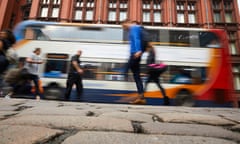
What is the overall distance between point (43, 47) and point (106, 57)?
2.80m

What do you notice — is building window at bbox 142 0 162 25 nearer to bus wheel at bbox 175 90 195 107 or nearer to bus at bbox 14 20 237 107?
bus at bbox 14 20 237 107

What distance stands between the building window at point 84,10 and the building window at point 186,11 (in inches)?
355

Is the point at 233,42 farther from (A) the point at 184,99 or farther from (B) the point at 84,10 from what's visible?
(B) the point at 84,10

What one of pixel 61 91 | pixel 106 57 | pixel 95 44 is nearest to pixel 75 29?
pixel 95 44

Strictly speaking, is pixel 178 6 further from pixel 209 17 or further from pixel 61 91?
pixel 61 91

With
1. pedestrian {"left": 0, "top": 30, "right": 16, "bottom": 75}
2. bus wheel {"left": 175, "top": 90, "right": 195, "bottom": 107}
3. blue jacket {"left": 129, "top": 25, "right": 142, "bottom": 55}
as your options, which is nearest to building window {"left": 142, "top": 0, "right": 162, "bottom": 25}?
bus wheel {"left": 175, "top": 90, "right": 195, "bottom": 107}

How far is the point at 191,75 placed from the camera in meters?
6.73

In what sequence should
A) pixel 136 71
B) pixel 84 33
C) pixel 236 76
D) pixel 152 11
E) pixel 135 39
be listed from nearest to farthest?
1. pixel 135 39
2. pixel 136 71
3. pixel 84 33
4. pixel 236 76
5. pixel 152 11

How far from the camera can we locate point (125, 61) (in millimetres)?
6949

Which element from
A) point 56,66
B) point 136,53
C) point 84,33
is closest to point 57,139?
point 136,53

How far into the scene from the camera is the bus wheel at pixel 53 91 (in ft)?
22.5

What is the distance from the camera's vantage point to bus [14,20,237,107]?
661cm

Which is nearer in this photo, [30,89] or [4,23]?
[30,89]

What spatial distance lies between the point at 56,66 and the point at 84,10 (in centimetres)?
1237
